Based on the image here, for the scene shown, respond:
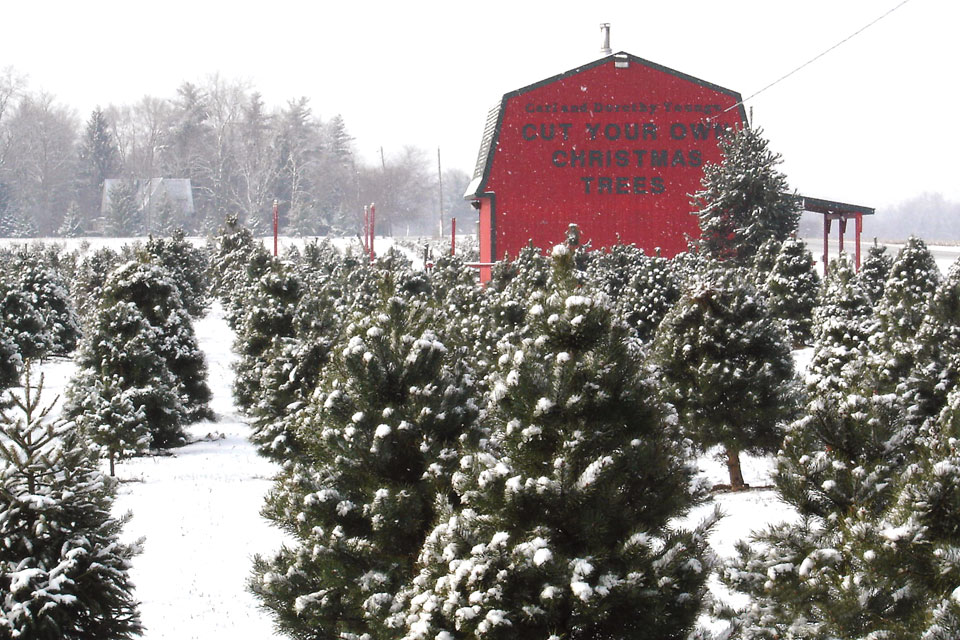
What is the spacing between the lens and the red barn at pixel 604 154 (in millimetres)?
39656

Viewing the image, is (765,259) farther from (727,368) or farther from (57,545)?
(57,545)

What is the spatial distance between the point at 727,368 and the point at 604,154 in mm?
25179

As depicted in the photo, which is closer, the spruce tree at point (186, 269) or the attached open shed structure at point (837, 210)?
the attached open shed structure at point (837, 210)

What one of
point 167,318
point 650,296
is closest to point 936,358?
point 650,296

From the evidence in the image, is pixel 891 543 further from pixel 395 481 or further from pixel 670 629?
pixel 395 481

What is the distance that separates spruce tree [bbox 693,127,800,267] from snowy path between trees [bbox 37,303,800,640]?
13.9 meters

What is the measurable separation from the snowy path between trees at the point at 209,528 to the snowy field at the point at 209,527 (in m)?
0.01

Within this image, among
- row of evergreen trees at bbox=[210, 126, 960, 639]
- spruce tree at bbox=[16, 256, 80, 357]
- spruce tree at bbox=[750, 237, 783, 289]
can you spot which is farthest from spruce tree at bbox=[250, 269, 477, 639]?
spruce tree at bbox=[16, 256, 80, 357]

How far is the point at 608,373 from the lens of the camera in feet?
20.1

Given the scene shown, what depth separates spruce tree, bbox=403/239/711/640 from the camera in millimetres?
5680

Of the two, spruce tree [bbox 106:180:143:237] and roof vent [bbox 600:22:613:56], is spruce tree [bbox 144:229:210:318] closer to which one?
roof vent [bbox 600:22:613:56]

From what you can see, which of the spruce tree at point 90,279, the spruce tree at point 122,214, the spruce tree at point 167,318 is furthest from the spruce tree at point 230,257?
the spruce tree at point 122,214

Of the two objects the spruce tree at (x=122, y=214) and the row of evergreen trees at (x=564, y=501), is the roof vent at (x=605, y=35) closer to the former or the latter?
the row of evergreen trees at (x=564, y=501)

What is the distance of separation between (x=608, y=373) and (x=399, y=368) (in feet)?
8.64
